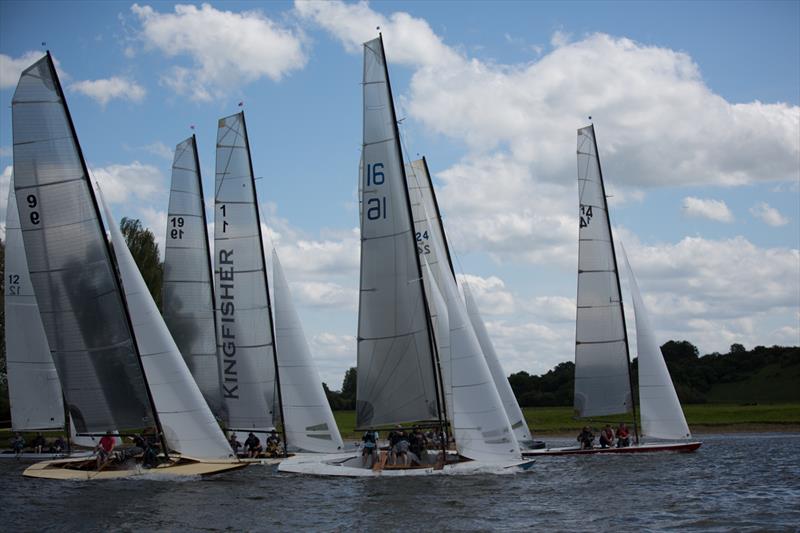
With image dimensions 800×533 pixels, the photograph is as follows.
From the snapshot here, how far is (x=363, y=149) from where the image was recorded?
32375mm

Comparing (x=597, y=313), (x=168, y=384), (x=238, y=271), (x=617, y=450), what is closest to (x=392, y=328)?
(x=168, y=384)

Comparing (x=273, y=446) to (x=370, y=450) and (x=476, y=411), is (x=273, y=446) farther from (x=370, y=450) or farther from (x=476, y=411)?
(x=476, y=411)

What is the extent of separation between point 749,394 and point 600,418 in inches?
1918

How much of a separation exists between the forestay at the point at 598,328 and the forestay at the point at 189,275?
15798mm

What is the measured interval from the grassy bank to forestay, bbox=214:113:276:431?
990 inches

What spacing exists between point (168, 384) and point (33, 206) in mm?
6843

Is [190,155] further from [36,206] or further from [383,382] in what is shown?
[383,382]

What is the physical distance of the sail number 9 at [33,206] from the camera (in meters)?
30.6

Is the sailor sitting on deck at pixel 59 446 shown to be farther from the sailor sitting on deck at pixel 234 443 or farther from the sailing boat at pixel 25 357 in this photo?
the sailor sitting on deck at pixel 234 443

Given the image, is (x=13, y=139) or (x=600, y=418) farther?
(x=600, y=418)

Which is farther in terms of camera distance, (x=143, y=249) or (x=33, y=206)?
(x=143, y=249)

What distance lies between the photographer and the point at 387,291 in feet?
105

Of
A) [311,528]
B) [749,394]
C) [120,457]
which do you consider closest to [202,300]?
[120,457]

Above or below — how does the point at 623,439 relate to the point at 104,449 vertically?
below
